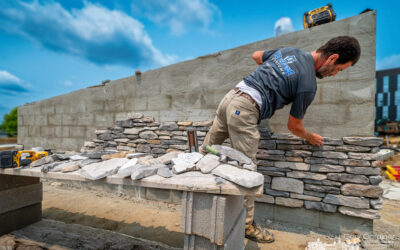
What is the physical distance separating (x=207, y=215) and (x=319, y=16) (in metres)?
2.72

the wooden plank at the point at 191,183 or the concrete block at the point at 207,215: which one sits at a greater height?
the wooden plank at the point at 191,183

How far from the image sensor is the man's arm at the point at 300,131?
1865 millimetres

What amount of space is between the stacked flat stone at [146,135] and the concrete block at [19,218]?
1501 millimetres

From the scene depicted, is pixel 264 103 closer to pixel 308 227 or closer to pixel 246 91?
pixel 246 91

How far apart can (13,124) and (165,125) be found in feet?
96.6

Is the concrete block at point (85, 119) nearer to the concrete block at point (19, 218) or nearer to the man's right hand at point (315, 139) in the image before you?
the concrete block at point (19, 218)

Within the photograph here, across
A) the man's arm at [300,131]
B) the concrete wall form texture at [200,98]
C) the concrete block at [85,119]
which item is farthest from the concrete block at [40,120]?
the man's arm at [300,131]

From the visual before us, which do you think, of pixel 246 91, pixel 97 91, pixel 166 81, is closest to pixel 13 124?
pixel 97 91

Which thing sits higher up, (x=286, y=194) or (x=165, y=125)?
(x=165, y=125)

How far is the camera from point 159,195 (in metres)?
3.35

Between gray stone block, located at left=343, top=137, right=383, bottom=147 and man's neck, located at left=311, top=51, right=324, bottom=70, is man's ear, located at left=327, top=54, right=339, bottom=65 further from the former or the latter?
gray stone block, located at left=343, top=137, right=383, bottom=147

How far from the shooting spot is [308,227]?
8.03ft

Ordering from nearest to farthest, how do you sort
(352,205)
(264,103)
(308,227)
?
(264,103) < (352,205) < (308,227)

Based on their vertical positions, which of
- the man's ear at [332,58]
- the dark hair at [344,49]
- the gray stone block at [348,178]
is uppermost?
the dark hair at [344,49]
